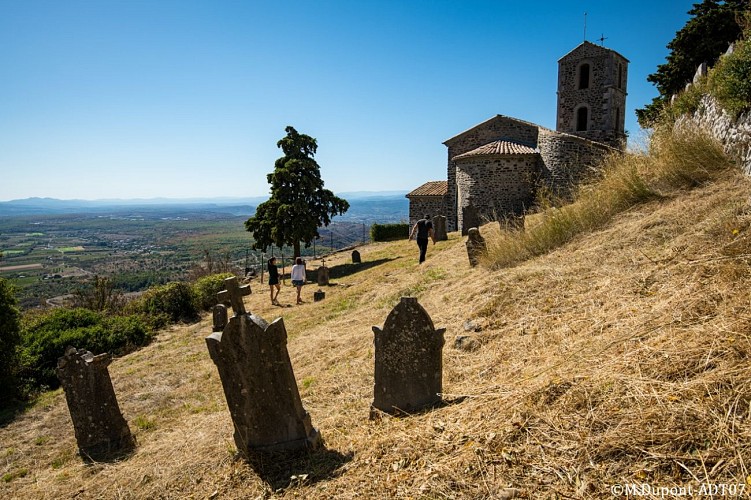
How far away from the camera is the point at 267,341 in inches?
157

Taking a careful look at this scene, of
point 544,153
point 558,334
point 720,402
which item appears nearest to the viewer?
point 720,402

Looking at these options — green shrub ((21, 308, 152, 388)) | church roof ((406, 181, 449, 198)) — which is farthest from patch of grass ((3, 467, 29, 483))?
church roof ((406, 181, 449, 198))

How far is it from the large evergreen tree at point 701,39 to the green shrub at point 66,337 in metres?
23.0

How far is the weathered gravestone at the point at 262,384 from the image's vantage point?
13.1 ft

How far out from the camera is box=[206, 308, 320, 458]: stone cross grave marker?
3996mm

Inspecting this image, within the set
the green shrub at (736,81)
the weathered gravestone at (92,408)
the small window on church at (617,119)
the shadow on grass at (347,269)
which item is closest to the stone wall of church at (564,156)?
the small window on church at (617,119)

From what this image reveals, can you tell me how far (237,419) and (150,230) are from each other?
172 meters

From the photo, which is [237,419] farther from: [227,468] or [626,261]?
[626,261]

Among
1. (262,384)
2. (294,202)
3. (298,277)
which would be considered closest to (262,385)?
(262,384)

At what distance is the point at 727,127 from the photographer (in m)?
7.43

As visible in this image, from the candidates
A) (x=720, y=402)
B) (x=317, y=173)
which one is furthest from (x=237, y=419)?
(x=317, y=173)

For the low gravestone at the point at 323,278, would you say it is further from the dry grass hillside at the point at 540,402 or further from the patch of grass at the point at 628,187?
the patch of grass at the point at 628,187

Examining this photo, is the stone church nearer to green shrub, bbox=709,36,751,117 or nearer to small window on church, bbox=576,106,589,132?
small window on church, bbox=576,106,589,132

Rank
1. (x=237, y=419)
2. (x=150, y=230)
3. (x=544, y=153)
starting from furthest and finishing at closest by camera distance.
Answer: (x=150, y=230) < (x=544, y=153) < (x=237, y=419)
